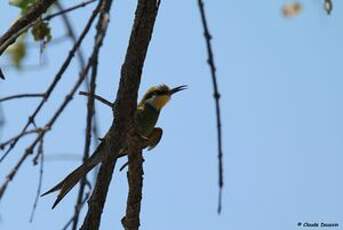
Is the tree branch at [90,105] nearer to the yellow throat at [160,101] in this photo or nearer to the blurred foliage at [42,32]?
the blurred foliage at [42,32]

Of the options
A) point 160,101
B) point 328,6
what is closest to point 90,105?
point 328,6

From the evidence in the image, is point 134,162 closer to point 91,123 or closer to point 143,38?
point 91,123

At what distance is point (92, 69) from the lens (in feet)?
7.12

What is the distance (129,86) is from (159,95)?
2.42 meters

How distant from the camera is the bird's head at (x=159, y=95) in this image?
4.39 m

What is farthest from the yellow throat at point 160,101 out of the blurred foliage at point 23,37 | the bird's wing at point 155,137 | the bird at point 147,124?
the blurred foliage at point 23,37

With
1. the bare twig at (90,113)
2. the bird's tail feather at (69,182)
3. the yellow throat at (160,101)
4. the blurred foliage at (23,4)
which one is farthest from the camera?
the yellow throat at (160,101)

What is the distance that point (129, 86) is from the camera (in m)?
2.05

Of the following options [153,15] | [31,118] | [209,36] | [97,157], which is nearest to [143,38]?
[153,15]

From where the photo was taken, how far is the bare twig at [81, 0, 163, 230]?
2023 mm

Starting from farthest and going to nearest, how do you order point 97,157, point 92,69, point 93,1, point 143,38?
point 97,157
point 93,1
point 92,69
point 143,38

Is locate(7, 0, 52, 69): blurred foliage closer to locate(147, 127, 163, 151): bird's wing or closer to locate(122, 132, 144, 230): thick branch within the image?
locate(122, 132, 144, 230): thick branch

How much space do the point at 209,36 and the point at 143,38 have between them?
39 centimetres

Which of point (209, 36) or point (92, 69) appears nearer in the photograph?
point (92, 69)
